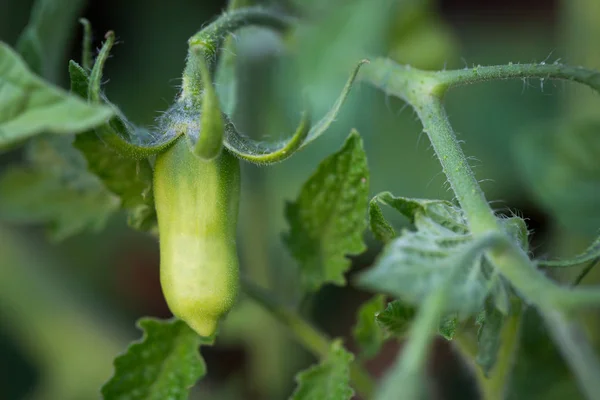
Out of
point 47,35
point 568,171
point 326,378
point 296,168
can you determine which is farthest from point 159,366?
point 568,171

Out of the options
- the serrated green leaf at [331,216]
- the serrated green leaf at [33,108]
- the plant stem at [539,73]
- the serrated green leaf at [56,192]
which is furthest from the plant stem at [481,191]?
the serrated green leaf at [56,192]

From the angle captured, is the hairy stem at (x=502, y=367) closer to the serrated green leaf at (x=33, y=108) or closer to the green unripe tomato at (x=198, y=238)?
the green unripe tomato at (x=198, y=238)

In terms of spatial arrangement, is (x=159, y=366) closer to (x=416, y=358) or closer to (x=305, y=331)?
(x=305, y=331)

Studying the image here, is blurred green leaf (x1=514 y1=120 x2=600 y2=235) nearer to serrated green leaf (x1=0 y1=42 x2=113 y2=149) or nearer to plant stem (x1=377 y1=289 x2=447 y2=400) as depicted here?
plant stem (x1=377 y1=289 x2=447 y2=400)

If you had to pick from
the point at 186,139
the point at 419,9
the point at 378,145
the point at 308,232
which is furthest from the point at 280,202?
the point at 186,139

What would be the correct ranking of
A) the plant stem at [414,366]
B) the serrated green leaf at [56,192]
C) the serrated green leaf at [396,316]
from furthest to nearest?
the serrated green leaf at [56,192] < the serrated green leaf at [396,316] < the plant stem at [414,366]

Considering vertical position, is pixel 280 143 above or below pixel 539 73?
below
